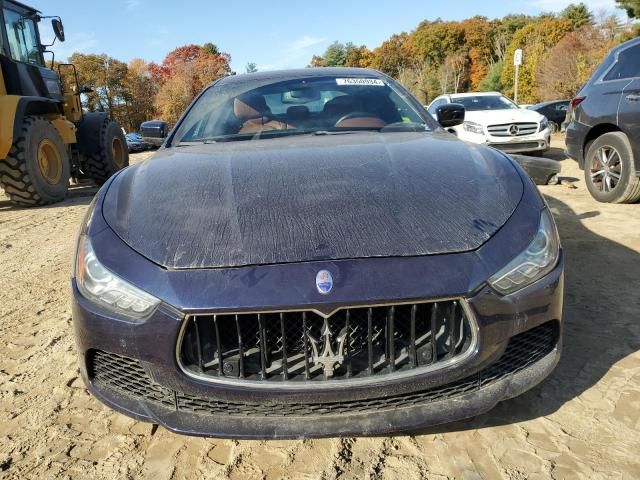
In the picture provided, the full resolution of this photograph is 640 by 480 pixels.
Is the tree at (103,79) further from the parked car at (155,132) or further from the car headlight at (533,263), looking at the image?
the car headlight at (533,263)

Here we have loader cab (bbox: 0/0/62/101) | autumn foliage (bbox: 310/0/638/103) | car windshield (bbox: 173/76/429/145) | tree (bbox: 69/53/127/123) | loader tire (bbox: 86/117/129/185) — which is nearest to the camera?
car windshield (bbox: 173/76/429/145)

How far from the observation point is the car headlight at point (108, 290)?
1566 mm

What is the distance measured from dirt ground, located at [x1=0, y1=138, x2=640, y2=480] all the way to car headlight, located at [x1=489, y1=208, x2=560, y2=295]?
0.59m

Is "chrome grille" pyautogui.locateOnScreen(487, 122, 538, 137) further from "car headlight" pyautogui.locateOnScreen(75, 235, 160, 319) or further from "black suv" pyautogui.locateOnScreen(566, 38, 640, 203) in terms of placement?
"car headlight" pyautogui.locateOnScreen(75, 235, 160, 319)

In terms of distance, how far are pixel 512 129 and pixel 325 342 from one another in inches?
350

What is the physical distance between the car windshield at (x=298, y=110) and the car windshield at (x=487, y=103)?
8009mm

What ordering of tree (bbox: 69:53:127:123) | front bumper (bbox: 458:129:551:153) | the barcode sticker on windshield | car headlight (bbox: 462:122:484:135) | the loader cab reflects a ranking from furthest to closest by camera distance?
1. tree (bbox: 69:53:127:123)
2. car headlight (bbox: 462:122:484:135)
3. front bumper (bbox: 458:129:551:153)
4. the loader cab
5. the barcode sticker on windshield

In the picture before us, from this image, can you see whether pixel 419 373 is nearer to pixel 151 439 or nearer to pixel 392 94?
pixel 151 439

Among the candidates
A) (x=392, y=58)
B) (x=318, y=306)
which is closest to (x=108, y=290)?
(x=318, y=306)

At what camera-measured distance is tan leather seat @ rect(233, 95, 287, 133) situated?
2.91 metres

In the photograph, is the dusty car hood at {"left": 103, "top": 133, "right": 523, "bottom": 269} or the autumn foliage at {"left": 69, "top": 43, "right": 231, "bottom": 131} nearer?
the dusty car hood at {"left": 103, "top": 133, "right": 523, "bottom": 269}

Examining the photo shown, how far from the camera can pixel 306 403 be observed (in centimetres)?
156

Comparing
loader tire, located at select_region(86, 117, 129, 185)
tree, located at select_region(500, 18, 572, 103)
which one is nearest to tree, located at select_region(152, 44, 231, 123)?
tree, located at select_region(500, 18, 572, 103)

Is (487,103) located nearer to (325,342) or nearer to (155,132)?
(155,132)
